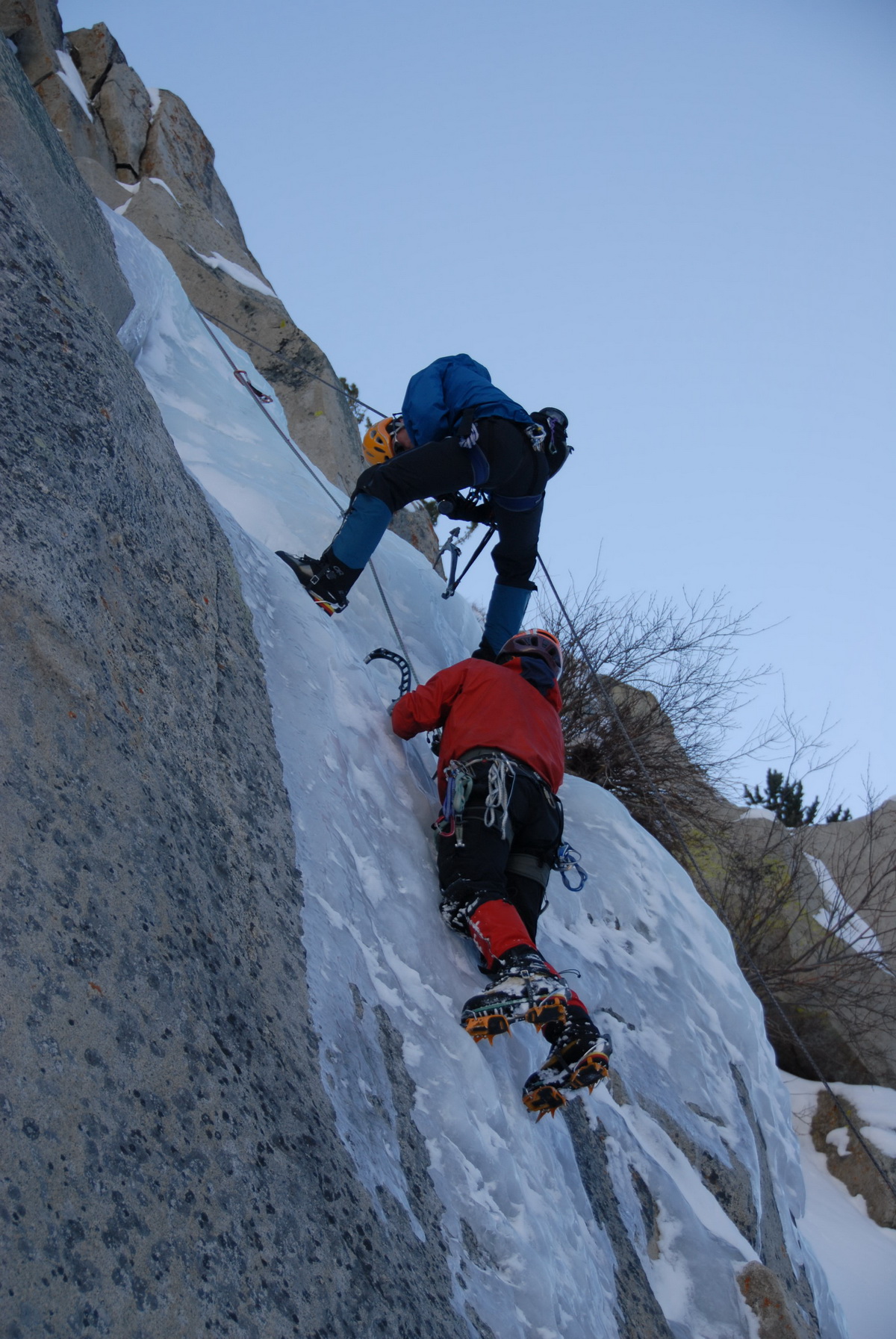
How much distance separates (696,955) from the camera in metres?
4.38

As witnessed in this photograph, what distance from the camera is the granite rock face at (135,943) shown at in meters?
1.21

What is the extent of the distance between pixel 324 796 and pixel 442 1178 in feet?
3.10

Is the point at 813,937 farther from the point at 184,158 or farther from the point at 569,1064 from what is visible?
the point at 184,158


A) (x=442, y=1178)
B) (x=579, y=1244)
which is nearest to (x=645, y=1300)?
(x=579, y=1244)

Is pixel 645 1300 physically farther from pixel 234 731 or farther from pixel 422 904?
pixel 234 731

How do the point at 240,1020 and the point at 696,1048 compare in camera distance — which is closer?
the point at 240,1020

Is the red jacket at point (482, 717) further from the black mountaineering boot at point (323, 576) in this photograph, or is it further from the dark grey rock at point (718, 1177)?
the dark grey rock at point (718, 1177)

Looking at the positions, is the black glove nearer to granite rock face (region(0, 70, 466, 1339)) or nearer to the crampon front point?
granite rock face (region(0, 70, 466, 1339))

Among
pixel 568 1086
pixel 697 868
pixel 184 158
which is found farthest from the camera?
pixel 184 158

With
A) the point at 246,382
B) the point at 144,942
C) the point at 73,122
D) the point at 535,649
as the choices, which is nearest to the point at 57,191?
the point at 246,382

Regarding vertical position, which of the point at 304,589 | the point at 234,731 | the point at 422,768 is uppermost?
the point at 304,589

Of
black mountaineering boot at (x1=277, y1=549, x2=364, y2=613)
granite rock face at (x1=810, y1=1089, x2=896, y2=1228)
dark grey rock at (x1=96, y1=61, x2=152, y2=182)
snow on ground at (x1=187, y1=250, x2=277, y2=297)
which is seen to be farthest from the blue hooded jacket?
dark grey rock at (x1=96, y1=61, x2=152, y2=182)

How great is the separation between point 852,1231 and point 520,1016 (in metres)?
4.77

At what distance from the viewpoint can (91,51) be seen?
31.9ft
